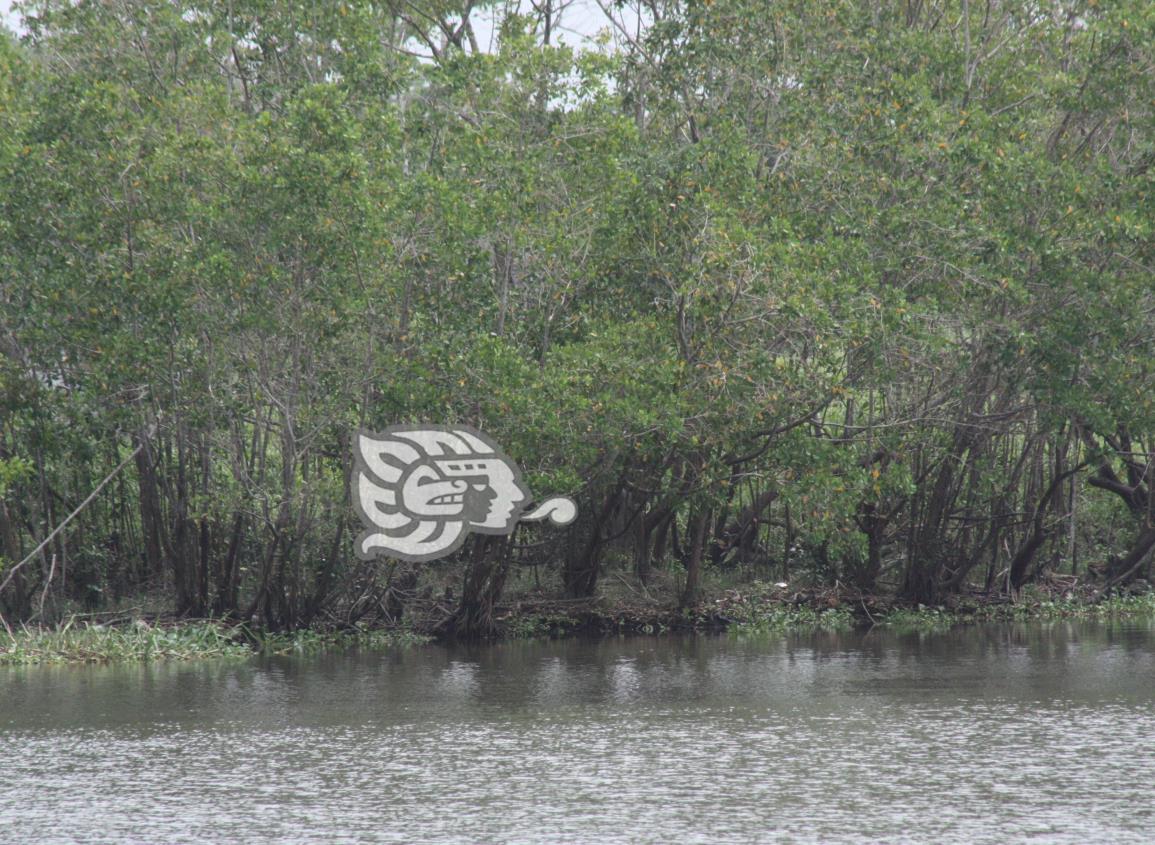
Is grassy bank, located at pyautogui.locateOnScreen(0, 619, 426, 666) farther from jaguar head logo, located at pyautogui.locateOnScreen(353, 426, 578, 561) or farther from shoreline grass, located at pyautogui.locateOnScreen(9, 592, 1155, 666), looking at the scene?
jaguar head logo, located at pyautogui.locateOnScreen(353, 426, 578, 561)

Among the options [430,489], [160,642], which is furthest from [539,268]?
[160,642]

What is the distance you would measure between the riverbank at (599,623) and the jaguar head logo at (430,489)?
149cm

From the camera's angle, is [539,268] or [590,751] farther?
[539,268]

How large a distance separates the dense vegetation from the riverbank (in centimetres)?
53

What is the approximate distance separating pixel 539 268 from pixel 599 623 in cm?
582

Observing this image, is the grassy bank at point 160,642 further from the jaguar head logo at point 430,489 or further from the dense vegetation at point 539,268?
the jaguar head logo at point 430,489

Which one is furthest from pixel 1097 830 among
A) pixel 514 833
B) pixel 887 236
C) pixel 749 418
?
pixel 887 236

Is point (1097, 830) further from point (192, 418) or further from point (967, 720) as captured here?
point (192, 418)

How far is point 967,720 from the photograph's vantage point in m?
11.2

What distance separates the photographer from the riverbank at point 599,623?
58.2ft

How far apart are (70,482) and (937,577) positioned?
1353 cm

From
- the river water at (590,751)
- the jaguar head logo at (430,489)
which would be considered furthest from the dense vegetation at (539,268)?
the river water at (590,751)

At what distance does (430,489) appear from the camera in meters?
18.9

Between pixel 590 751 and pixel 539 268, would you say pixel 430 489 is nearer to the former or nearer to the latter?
pixel 539 268
